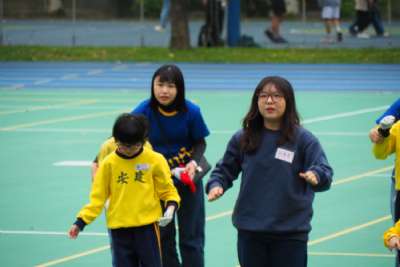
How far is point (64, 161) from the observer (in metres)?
15.5

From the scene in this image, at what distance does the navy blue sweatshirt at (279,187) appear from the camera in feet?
23.4

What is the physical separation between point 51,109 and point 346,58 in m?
11.4

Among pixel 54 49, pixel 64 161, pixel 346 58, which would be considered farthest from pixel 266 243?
pixel 54 49

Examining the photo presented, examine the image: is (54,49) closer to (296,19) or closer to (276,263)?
(296,19)

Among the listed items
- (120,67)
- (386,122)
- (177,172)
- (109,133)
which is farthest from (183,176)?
(120,67)

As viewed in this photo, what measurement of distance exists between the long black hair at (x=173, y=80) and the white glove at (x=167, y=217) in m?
1.03

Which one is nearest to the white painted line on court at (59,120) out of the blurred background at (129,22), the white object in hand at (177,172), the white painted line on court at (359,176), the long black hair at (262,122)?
the white painted line on court at (359,176)

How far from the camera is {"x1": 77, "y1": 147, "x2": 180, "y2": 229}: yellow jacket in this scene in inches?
305

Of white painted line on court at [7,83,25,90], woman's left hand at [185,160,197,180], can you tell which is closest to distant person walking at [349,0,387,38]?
white painted line on court at [7,83,25,90]

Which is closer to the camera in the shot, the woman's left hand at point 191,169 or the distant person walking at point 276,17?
the woman's left hand at point 191,169

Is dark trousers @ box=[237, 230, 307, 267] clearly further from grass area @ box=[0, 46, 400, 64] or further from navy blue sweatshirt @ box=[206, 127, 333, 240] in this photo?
grass area @ box=[0, 46, 400, 64]

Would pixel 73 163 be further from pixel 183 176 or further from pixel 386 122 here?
pixel 386 122

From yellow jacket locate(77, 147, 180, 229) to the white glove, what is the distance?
114mm

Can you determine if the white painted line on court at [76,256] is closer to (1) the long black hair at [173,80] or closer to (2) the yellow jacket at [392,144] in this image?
(1) the long black hair at [173,80]
